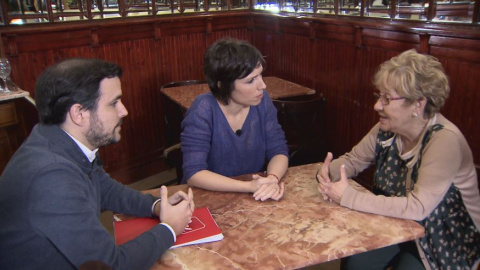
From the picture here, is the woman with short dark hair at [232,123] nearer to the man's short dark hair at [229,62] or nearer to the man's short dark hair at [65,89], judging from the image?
the man's short dark hair at [229,62]

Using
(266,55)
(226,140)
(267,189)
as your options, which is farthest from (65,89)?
(266,55)

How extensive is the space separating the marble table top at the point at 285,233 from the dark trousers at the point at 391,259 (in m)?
0.29

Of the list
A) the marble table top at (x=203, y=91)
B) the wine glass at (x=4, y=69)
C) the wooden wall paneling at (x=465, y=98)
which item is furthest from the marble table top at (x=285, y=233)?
the wine glass at (x=4, y=69)

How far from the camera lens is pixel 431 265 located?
64.6 inches

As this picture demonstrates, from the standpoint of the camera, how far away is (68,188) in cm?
113

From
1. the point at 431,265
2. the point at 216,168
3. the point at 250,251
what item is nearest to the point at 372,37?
the point at 216,168

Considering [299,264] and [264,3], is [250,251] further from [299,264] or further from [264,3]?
[264,3]

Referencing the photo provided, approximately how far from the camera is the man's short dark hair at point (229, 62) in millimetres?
2021

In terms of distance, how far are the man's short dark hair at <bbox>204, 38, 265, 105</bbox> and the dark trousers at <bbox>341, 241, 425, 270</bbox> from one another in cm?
100

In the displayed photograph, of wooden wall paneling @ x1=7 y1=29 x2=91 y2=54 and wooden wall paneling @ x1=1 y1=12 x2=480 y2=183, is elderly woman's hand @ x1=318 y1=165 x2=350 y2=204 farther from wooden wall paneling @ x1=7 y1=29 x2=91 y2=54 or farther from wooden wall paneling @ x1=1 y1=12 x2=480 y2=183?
wooden wall paneling @ x1=7 y1=29 x2=91 y2=54

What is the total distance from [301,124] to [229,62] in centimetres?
114

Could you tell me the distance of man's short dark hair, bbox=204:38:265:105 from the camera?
2.02 m

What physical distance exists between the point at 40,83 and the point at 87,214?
43cm

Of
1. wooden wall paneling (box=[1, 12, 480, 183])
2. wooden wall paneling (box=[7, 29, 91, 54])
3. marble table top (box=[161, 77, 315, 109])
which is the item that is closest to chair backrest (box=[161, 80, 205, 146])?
marble table top (box=[161, 77, 315, 109])
